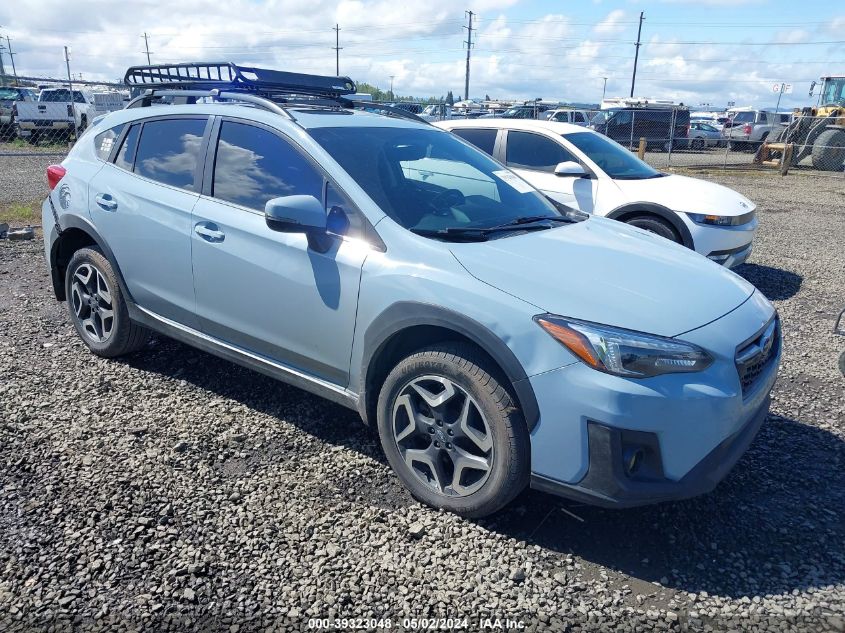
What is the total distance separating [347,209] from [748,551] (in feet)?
7.73

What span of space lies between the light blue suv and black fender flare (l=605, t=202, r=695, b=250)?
301 centimetres

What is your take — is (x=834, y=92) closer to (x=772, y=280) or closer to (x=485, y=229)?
(x=772, y=280)

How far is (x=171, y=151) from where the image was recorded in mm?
4031

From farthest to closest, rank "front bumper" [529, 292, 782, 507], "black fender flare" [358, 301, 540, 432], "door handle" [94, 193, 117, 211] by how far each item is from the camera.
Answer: "door handle" [94, 193, 117, 211] < "black fender flare" [358, 301, 540, 432] < "front bumper" [529, 292, 782, 507]

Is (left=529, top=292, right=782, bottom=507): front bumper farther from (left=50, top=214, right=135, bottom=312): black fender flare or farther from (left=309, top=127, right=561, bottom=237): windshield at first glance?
(left=50, top=214, right=135, bottom=312): black fender flare

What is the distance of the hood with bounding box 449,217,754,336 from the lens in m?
2.65

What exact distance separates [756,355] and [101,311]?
3.98 m

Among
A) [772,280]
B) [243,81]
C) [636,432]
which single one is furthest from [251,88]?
[772,280]

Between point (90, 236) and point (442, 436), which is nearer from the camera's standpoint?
point (442, 436)

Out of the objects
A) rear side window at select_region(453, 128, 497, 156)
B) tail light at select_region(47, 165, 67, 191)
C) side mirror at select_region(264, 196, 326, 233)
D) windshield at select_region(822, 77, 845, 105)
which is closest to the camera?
side mirror at select_region(264, 196, 326, 233)

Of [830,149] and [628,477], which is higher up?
[830,149]

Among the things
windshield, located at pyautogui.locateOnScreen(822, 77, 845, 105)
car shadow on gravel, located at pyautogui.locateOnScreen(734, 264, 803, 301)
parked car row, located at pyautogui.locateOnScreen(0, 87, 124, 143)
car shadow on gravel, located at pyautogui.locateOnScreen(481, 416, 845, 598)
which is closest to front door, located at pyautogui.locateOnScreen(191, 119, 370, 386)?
car shadow on gravel, located at pyautogui.locateOnScreen(481, 416, 845, 598)

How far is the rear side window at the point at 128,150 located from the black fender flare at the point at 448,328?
90.9 inches

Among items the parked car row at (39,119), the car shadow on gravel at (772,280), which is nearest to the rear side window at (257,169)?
the car shadow on gravel at (772,280)
